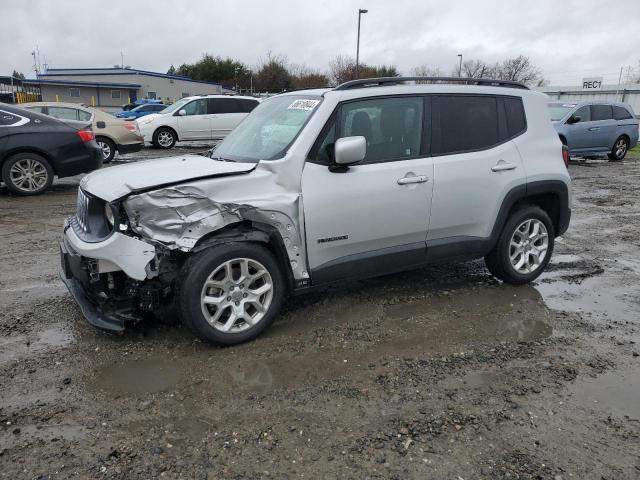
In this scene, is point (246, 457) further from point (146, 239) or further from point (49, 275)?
point (49, 275)

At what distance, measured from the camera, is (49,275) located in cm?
527

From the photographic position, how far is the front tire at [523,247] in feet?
16.4

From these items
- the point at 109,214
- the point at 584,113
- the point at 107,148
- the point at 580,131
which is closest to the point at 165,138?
the point at 107,148

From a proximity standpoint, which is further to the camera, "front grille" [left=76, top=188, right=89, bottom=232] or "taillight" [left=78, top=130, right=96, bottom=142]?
"taillight" [left=78, top=130, right=96, bottom=142]

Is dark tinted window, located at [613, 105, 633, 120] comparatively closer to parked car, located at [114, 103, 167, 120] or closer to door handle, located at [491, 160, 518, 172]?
door handle, located at [491, 160, 518, 172]

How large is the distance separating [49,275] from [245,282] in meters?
2.64

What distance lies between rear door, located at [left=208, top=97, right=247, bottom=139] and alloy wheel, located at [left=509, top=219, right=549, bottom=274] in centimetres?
1430

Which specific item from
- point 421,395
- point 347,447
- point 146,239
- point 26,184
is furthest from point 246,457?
point 26,184

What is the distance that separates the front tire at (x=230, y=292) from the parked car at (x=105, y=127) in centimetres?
1073

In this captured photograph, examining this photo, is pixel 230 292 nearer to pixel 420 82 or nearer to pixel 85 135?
pixel 420 82

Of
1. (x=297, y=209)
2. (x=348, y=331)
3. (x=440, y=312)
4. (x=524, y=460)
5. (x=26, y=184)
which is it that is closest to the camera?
(x=524, y=460)

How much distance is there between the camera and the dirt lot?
265 cm

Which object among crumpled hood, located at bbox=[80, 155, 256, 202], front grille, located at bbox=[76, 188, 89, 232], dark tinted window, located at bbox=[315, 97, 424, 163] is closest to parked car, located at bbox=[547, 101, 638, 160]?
dark tinted window, located at bbox=[315, 97, 424, 163]

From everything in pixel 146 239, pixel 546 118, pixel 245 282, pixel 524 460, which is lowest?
pixel 524 460
